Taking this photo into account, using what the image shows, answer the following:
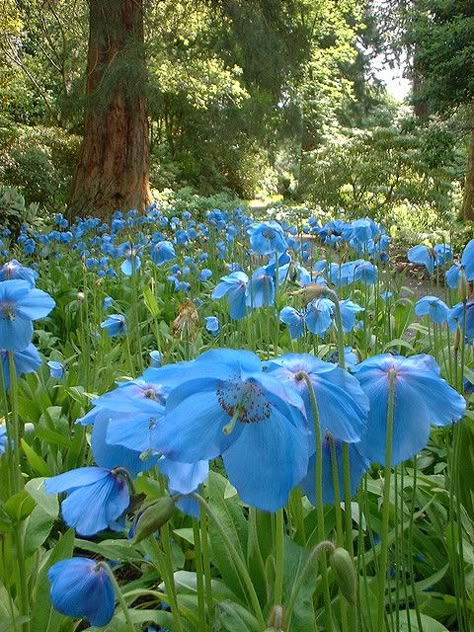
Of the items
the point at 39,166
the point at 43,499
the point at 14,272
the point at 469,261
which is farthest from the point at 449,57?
the point at 43,499

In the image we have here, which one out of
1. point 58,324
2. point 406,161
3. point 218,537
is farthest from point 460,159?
point 218,537

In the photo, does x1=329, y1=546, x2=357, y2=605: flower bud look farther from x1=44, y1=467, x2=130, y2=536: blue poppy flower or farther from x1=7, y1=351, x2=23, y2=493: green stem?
x1=7, y1=351, x2=23, y2=493: green stem

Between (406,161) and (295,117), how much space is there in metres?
2.73

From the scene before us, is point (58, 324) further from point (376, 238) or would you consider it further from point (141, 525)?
point (141, 525)

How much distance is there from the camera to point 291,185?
84.9 ft

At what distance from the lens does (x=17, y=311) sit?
132cm

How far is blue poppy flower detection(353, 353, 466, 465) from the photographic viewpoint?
0.76 m

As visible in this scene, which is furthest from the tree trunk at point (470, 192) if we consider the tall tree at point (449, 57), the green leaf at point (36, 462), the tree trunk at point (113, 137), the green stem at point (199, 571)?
the green stem at point (199, 571)

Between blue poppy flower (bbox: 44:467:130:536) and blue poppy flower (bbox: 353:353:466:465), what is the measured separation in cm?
31

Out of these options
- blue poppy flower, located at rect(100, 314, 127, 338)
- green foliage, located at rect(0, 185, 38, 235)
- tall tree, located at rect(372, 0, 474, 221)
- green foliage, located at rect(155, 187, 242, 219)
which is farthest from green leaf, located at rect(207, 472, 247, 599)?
green foliage, located at rect(155, 187, 242, 219)

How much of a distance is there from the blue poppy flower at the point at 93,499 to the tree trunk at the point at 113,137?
8783 millimetres

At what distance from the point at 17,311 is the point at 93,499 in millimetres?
584

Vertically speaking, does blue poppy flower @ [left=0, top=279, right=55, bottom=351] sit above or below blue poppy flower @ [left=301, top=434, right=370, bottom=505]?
above

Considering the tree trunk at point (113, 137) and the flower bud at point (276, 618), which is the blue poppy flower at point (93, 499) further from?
the tree trunk at point (113, 137)
